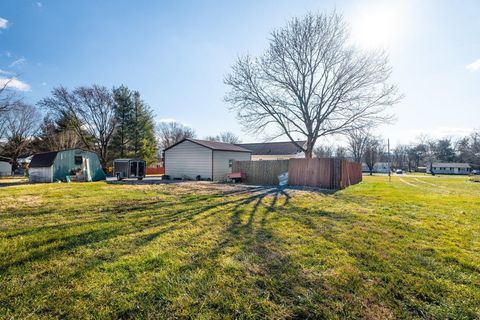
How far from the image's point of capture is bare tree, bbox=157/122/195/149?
54.9 m

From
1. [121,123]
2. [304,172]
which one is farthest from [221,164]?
[121,123]

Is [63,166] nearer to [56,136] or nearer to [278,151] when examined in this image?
[56,136]

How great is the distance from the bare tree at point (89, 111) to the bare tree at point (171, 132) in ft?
78.8

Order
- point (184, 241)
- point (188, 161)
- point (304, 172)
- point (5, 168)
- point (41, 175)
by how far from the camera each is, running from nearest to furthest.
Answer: point (184, 241) < point (304, 172) < point (41, 175) < point (188, 161) < point (5, 168)

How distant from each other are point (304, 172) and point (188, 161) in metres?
10.5

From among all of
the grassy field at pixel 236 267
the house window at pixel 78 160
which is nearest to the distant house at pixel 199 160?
the house window at pixel 78 160

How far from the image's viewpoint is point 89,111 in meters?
29.2

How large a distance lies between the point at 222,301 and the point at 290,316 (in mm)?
649

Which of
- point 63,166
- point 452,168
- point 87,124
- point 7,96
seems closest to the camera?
point 7,96

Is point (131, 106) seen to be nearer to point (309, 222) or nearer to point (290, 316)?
point (309, 222)

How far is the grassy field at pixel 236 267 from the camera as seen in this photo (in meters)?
2.16

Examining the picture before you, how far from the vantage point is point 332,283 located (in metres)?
2.60

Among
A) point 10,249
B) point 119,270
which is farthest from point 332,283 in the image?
point 10,249

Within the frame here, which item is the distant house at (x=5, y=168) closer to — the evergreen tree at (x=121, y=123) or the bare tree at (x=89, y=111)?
the bare tree at (x=89, y=111)
